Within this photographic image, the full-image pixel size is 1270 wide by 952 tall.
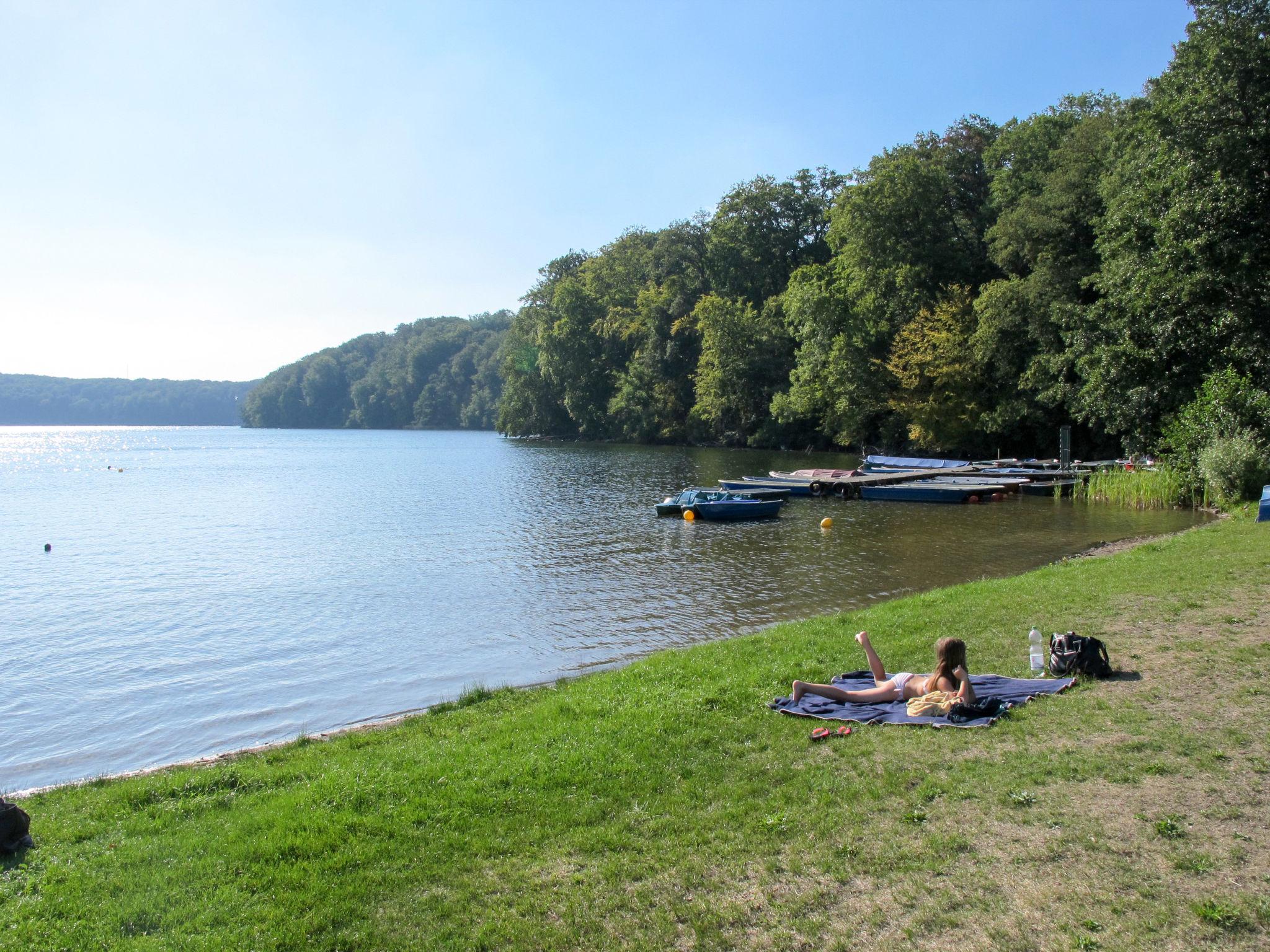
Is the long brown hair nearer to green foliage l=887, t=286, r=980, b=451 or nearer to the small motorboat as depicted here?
the small motorboat

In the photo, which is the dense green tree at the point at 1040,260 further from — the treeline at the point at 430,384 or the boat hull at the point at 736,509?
the treeline at the point at 430,384

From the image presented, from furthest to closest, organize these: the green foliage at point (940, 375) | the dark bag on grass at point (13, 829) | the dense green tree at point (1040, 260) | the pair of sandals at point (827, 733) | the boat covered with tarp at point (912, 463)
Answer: the green foliage at point (940, 375) → the boat covered with tarp at point (912, 463) → the dense green tree at point (1040, 260) → the pair of sandals at point (827, 733) → the dark bag on grass at point (13, 829)

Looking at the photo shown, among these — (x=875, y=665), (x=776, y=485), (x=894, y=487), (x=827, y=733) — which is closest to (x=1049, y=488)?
(x=894, y=487)

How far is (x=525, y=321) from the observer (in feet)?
355

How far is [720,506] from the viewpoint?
108ft

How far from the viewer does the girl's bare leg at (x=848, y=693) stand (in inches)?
332

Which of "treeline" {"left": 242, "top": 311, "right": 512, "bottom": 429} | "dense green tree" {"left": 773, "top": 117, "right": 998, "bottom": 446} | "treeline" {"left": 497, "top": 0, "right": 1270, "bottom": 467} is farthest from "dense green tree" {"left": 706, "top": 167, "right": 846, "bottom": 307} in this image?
"treeline" {"left": 242, "top": 311, "right": 512, "bottom": 429}

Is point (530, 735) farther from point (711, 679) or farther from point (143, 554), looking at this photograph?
point (143, 554)

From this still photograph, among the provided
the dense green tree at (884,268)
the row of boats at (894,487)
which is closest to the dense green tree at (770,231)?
the dense green tree at (884,268)

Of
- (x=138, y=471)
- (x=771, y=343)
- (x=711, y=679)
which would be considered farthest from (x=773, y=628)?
(x=138, y=471)

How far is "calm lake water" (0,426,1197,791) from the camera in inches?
505

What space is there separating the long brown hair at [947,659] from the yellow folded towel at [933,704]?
0.14 meters

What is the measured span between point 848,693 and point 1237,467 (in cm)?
2296

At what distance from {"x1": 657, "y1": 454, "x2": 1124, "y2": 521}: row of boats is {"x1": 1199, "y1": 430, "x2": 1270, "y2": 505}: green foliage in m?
10.6
